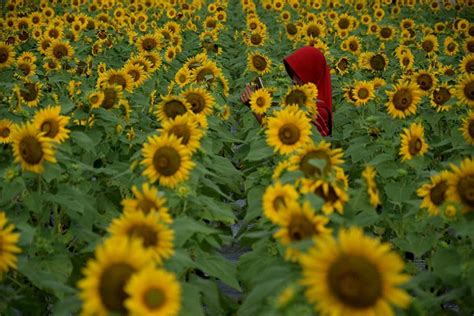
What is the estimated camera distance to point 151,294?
220 cm

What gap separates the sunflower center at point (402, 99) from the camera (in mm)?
5273

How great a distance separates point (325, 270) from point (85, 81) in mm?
5758

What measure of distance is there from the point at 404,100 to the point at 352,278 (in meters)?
3.37

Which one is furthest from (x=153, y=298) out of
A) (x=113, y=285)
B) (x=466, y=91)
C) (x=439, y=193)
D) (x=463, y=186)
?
(x=466, y=91)

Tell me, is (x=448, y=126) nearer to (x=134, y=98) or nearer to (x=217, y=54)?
(x=134, y=98)

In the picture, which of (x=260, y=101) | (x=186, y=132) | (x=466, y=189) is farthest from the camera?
(x=260, y=101)

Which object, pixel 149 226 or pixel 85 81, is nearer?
pixel 149 226

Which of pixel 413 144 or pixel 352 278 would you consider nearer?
pixel 352 278

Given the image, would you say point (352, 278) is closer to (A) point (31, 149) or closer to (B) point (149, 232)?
(B) point (149, 232)

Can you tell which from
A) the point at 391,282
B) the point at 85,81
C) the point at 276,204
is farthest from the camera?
the point at 85,81

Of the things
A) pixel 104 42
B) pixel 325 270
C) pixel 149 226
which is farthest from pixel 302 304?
pixel 104 42

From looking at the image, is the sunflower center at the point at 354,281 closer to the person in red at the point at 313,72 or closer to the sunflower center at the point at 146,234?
the sunflower center at the point at 146,234

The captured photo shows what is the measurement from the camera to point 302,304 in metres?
2.33

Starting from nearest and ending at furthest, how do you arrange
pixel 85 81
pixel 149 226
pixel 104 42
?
pixel 149 226, pixel 85 81, pixel 104 42
